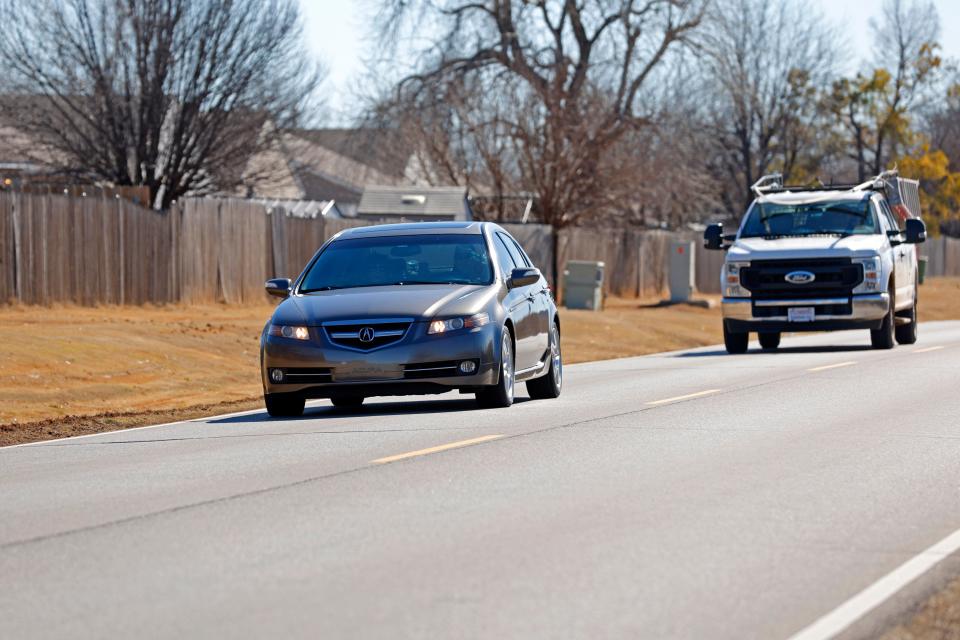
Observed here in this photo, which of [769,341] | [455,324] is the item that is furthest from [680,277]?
[455,324]

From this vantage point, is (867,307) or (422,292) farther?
(867,307)

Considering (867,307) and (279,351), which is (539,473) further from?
(867,307)

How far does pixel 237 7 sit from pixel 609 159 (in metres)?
12.4

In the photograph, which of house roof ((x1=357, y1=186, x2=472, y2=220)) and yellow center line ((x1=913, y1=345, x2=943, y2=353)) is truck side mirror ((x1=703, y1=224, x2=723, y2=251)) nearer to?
yellow center line ((x1=913, y1=345, x2=943, y2=353))

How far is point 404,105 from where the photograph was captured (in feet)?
185

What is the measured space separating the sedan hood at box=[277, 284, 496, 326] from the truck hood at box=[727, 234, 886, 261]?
378 inches

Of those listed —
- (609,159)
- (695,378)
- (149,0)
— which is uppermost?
(149,0)

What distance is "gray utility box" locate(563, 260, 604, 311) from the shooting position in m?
41.1

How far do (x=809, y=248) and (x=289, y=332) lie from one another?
11.2 meters

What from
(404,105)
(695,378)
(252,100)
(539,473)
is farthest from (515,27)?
(539,473)

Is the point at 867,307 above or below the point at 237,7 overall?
below

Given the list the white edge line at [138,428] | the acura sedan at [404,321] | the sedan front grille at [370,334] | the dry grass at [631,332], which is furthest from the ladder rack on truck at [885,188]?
the sedan front grille at [370,334]

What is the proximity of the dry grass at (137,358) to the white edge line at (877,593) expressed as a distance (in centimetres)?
874

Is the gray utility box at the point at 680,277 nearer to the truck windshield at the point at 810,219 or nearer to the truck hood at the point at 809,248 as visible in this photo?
the truck windshield at the point at 810,219
